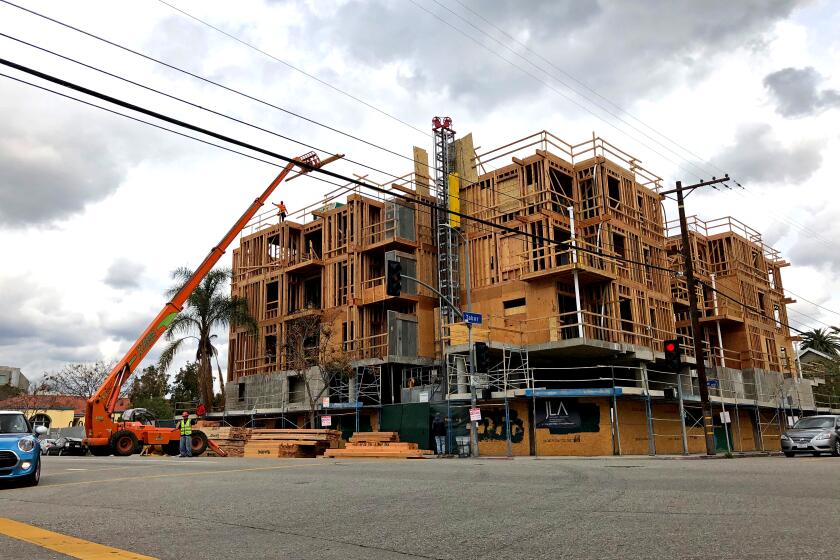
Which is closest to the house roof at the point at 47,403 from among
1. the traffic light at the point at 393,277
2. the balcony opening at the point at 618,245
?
the balcony opening at the point at 618,245

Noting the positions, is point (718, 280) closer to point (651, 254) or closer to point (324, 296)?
point (651, 254)

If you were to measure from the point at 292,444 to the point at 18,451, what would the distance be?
17061 mm

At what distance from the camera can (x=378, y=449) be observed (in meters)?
27.2

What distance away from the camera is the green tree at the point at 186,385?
66062 mm

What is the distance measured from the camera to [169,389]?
2761 inches

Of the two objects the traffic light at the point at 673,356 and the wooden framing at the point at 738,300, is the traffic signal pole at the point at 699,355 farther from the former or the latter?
the wooden framing at the point at 738,300

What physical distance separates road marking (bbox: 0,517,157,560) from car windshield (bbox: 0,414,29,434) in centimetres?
610

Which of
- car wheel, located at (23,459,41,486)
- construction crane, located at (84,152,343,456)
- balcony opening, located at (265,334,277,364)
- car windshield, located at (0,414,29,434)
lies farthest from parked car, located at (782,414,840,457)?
balcony opening, located at (265,334,277,364)

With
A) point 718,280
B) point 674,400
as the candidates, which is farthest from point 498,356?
point 718,280

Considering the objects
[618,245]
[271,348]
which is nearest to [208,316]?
[271,348]

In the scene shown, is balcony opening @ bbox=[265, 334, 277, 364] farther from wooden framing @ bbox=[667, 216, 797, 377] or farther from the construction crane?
wooden framing @ bbox=[667, 216, 797, 377]

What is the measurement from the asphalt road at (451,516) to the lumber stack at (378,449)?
46.4ft

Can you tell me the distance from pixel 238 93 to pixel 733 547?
13.1m

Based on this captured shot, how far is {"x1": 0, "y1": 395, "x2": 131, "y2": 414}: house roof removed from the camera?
67250 millimetres
